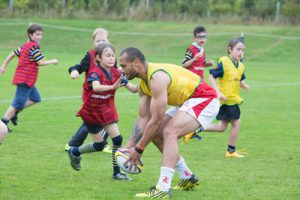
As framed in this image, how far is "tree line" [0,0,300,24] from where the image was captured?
50219 mm

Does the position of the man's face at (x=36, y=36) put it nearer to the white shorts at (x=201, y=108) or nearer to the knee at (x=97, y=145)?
the knee at (x=97, y=145)

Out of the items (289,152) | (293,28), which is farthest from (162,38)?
(289,152)

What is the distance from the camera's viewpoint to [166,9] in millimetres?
55375

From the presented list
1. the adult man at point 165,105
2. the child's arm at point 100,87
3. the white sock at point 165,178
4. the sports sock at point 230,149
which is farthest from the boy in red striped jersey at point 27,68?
the white sock at point 165,178

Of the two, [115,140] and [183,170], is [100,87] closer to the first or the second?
[115,140]

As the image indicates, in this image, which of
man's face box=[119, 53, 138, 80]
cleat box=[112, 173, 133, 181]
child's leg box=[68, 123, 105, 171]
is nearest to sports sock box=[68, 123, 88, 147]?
child's leg box=[68, 123, 105, 171]

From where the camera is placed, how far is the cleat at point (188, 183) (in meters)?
8.27

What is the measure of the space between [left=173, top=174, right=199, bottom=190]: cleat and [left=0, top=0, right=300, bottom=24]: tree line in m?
40.9

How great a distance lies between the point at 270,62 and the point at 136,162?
29.2 meters

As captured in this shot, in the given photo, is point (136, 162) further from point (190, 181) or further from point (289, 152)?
point (289, 152)

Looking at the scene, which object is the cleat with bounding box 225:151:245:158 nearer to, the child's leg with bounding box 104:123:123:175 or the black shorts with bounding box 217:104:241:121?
the black shorts with bounding box 217:104:241:121

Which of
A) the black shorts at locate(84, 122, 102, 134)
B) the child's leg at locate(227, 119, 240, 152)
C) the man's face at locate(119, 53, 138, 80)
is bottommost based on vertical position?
the child's leg at locate(227, 119, 240, 152)

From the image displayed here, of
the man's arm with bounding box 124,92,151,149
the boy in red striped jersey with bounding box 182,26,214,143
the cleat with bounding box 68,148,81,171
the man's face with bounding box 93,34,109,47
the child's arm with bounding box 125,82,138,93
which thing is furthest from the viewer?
the boy in red striped jersey with bounding box 182,26,214,143

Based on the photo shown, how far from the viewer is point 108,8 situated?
183ft
